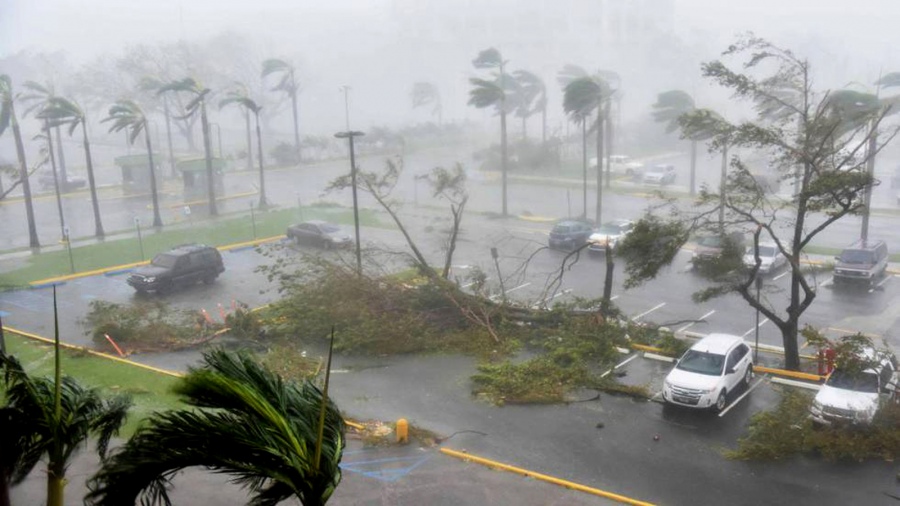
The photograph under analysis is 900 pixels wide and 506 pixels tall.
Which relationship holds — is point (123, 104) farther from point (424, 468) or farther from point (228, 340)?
point (424, 468)

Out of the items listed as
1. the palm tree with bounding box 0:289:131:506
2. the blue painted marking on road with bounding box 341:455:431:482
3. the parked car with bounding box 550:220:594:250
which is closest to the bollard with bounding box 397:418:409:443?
the blue painted marking on road with bounding box 341:455:431:482

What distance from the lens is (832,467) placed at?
13930 millimetres

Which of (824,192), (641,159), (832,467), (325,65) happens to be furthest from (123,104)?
(325,65)

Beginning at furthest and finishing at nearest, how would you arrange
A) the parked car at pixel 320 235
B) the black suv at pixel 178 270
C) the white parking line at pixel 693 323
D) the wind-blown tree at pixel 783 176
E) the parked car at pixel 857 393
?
1. the parked car at pixel 320 235
2. the black suv at pixel 178 270
3. the white parking line at pixel 693 323
4. the wind-blown tree at pixel 783 176
5. the parked car at pixel 857 393

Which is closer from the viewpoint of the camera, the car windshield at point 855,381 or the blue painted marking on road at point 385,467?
the blue painted marking on road at point 385,467

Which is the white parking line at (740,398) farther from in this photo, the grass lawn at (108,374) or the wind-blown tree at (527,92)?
the wind-blown tree at (527,92)

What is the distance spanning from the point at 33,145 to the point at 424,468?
276ft

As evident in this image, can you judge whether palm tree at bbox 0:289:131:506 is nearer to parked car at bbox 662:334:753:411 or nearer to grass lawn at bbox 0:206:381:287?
parked car at bbox 662:334:753:411

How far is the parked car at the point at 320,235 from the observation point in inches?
1312

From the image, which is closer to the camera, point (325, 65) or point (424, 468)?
point (424, 468)

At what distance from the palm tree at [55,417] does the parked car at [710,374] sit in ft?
38.2

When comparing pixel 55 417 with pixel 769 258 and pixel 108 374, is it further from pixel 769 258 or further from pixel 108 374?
pixel 769 258

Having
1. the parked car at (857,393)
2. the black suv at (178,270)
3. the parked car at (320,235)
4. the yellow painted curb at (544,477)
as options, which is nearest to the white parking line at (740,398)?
the parked car at (857,393)

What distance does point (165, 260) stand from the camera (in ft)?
89.7
